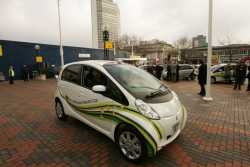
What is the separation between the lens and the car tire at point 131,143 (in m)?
2.77

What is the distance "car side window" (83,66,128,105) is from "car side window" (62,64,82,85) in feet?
0.81

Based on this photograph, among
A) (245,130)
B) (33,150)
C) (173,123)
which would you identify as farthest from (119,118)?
(245,130)

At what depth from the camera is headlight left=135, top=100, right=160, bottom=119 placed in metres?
2.74

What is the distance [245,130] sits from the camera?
4203 millimetres

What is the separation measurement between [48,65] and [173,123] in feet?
72.8

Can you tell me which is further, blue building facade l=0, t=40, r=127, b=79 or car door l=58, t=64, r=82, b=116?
blue building facade l=0, t=40, r=127, b=79

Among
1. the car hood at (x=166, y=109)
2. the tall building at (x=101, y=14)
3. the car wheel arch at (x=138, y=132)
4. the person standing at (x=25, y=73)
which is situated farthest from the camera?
the tall building at (x=101, y=14)

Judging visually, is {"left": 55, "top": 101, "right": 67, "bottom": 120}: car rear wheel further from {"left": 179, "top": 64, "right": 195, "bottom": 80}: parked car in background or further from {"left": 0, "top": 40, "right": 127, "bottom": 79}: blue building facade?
{"left": 0, "top": 40, "right": 127, "bottom": 79}: blue building facade

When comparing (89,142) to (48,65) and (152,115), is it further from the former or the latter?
(48,65)

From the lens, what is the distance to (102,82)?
3.47m

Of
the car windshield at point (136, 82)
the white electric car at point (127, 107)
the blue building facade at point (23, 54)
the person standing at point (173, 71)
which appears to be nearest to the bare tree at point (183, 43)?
the blue building facade at point (23, 54)

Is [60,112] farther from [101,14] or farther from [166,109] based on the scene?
[101,14]

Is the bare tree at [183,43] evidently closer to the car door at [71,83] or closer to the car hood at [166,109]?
the car door at [71,83]

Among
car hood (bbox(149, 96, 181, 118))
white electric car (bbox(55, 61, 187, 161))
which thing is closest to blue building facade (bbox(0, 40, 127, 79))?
white electric car (bbox(55, 61, 187, 161))
